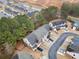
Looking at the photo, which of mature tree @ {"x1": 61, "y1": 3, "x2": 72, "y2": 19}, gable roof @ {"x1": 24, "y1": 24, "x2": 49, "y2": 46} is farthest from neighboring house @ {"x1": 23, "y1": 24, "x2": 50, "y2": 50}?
mature tree @ {"x1": 61, "y1": 3, "x2": 72, "y2": 19}

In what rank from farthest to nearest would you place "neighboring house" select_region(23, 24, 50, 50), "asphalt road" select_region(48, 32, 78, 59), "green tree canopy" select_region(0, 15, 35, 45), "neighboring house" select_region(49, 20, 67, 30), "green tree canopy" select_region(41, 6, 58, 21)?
"green tree canopy" select_region(41, 6, 58, 21) → "neighboring house" select_region(49, 20, 67, 30) → "neighboring house" select_region(23, 24, 50, 50) → "asphalt road" select_region(48, 32, 78, 59) → "green tree canopy" select_region(0, 15, 35, 45)

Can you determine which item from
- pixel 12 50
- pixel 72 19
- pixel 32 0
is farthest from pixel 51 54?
pixel 32 0

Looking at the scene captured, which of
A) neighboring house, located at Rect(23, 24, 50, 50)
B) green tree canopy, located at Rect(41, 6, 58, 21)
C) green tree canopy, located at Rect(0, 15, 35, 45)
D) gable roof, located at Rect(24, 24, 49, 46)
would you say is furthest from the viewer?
green tree canopy, located at Rect(41, 6, 58, 21)

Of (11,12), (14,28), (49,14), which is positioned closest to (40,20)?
(49,14)

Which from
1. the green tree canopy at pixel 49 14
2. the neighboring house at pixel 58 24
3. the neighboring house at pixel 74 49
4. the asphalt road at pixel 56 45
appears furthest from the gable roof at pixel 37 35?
the neighboring house at pixel 74 49

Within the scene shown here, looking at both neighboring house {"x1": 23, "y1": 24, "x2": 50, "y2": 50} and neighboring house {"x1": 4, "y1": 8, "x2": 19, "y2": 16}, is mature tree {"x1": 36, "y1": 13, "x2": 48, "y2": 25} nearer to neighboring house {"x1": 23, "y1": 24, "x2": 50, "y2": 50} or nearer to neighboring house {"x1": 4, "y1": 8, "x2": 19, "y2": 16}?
neighboring house {"x1": 23, "y1": 24, "x2": 50, "y2": 50}

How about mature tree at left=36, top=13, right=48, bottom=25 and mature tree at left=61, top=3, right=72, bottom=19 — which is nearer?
mature tree at left=36, top=13, right=48, bottom=25

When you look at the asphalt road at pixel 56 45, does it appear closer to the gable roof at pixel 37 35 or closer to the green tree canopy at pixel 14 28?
the gable roof at pixel 37 35
